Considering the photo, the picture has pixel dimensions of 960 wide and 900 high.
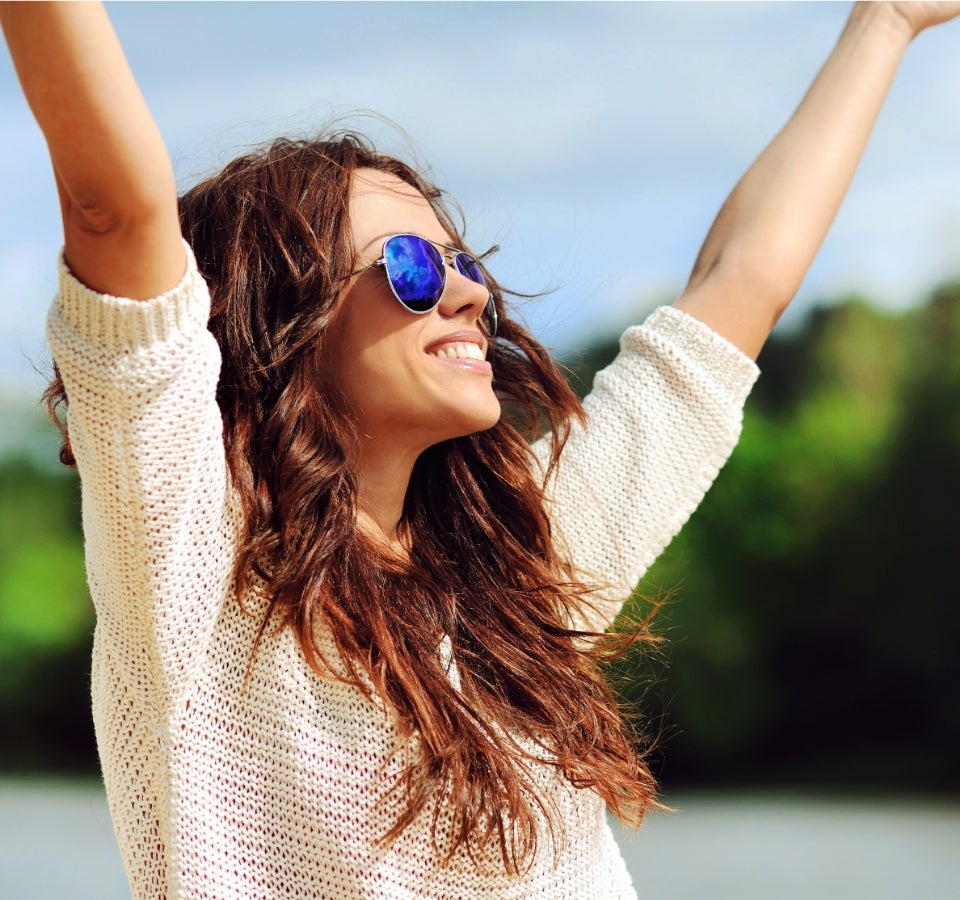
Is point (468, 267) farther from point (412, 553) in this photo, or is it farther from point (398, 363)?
point (412, 553)

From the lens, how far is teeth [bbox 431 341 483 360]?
→ 64.1 inches

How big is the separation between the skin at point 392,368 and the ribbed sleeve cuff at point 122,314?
427 millimetres

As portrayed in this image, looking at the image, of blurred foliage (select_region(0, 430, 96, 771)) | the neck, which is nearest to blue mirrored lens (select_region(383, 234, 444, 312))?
the neck

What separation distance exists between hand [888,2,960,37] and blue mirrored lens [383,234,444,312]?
0.86m

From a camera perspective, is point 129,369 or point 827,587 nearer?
point 129,369

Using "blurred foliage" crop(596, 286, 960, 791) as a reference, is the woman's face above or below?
above

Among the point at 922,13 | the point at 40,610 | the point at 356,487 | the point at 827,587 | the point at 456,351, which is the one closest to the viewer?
the point at 356,487

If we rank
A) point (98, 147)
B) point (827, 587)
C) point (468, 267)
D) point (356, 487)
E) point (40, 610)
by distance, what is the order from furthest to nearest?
point (40, 610), point (827, 587), point (468, 267), point (356, 487), point (98, 147)

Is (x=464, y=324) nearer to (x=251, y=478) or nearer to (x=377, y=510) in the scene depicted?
(x=377, y=510)

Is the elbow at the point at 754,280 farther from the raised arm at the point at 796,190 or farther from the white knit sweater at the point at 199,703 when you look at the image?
the white knit sweater at the point at 199,703

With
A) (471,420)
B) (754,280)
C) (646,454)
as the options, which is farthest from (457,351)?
(754,280)

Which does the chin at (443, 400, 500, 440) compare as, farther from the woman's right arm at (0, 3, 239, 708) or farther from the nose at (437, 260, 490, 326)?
the woman's right arm at (0, 3, 239, 708)

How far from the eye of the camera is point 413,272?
5.19 ft

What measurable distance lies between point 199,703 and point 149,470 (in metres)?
0.30
